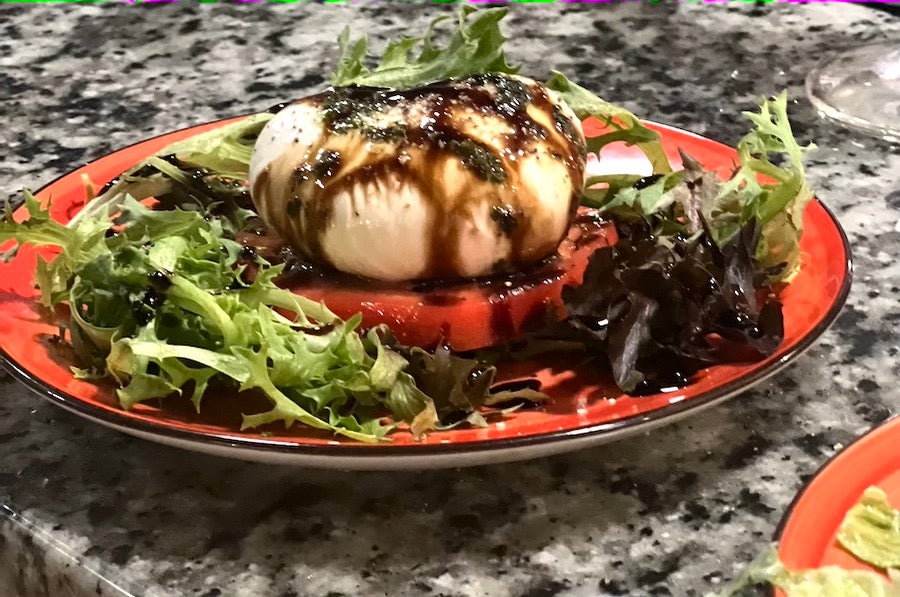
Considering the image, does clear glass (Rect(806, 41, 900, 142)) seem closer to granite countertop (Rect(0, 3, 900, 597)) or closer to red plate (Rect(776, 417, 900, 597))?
granite countertop (Rect(0, 3, 900, 597))

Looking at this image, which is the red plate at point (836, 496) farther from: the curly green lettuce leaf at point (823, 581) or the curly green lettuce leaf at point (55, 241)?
the curly green lettuce leaf at point (55, 241)

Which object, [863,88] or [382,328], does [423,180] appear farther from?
[863,88]

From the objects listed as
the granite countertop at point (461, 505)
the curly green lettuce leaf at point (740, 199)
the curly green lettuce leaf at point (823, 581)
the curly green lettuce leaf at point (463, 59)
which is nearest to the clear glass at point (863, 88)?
the granite countertop at point (461, 505)

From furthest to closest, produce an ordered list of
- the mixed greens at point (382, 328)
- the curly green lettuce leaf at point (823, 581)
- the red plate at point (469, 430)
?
the mixed greens at point (382, 328), the red plate at point (469, 430), the curly green lettuce leaf at point (823, 581)

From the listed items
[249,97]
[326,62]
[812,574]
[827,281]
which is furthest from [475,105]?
[326,62]

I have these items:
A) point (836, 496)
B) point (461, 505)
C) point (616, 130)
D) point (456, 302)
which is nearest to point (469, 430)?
point (461, 505)

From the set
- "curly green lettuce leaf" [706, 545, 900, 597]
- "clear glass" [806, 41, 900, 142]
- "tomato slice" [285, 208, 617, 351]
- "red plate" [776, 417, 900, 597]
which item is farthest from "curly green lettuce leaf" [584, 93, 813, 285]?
"clear glass" [806, 41, 900, 142]

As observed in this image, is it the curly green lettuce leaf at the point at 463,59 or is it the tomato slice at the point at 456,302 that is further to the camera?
the curly green lettuce leaf at the point at 463,59

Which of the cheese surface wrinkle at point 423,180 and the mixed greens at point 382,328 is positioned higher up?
the cheese surface wrinkle at point 423,180
